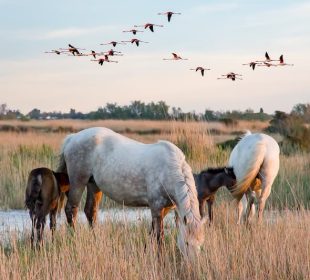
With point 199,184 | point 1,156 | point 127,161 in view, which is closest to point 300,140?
point 1,156

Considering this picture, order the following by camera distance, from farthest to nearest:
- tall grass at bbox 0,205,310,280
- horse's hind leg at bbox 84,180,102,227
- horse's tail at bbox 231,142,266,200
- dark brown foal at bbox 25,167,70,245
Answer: horse's tail at bbox 231,142,266,200, horse's hind leg at bbox 84,180,102,227, dark brown foal at bbox 25,167,70,245, tall grass at bbox 0,205,310,280

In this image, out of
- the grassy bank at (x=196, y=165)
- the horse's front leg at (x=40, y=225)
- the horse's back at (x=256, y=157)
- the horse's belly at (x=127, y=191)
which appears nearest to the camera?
the horse's belly at (x=127, y=191)

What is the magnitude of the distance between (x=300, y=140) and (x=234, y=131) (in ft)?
58.7

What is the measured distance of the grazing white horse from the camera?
10117 mm

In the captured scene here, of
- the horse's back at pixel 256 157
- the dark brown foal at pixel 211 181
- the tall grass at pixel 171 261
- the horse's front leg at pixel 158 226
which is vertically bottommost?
the tall grass at pixel 171 261

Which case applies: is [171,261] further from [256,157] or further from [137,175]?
[256,157]

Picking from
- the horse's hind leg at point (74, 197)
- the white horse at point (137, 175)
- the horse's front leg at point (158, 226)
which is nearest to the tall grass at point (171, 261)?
the horse's front leg at point (158, 226)

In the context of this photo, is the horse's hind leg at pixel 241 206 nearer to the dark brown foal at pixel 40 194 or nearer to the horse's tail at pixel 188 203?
the horse's tail at pixel 188 203

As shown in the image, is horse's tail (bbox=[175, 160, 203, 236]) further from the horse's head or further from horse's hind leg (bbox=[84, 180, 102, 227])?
horse's hind leg (bbox=[84, 180, 102, 227])

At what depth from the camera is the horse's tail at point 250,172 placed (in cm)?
1005

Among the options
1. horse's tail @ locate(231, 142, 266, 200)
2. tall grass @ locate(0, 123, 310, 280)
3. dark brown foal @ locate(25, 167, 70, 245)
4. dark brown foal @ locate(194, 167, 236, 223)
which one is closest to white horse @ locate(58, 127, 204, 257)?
tall grass @ locate(0, 123, 310, 280)

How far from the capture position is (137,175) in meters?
8.64

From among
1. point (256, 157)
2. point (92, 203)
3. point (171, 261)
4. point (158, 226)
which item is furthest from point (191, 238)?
point (256, 157)

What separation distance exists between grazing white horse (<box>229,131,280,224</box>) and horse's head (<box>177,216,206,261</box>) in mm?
2751
